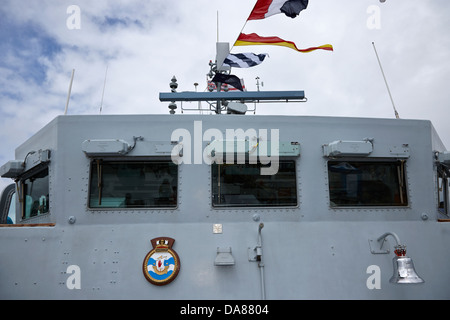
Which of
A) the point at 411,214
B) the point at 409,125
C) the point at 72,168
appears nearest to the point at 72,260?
the point at 72,168

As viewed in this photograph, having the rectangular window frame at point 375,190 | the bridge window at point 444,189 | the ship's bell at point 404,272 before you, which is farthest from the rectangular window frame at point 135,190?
the bridge window at point 444,189

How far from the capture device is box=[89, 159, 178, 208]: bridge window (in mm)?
4707

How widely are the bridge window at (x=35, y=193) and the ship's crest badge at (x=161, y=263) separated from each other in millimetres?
1805

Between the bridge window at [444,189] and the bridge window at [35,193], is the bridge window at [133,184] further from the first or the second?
the bridge window at [444,189]

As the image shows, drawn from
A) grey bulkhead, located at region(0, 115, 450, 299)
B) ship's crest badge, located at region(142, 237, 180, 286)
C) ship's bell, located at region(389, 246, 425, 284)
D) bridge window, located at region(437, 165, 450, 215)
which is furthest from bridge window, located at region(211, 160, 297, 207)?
Result: bridge window, located at region(437, 165, 450, 215)

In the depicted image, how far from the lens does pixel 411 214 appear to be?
491 centimetres

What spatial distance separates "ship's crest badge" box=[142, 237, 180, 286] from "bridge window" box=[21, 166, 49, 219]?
1805 millimetres

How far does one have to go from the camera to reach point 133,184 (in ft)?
15.5

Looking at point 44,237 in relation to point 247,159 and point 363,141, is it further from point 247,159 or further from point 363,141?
point 363,141

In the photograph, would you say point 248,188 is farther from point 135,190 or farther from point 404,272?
point 404,272

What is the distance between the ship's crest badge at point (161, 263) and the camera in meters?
4.34

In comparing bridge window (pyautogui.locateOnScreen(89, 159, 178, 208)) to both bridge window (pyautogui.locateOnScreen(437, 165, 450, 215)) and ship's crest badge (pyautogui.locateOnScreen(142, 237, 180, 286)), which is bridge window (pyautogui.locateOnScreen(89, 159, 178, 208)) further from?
bridge window (pyautogui.locateOnScreen(437, 165, 450, 215))

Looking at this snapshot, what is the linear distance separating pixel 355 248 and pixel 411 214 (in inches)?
39.4

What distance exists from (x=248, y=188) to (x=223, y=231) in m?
0.66
